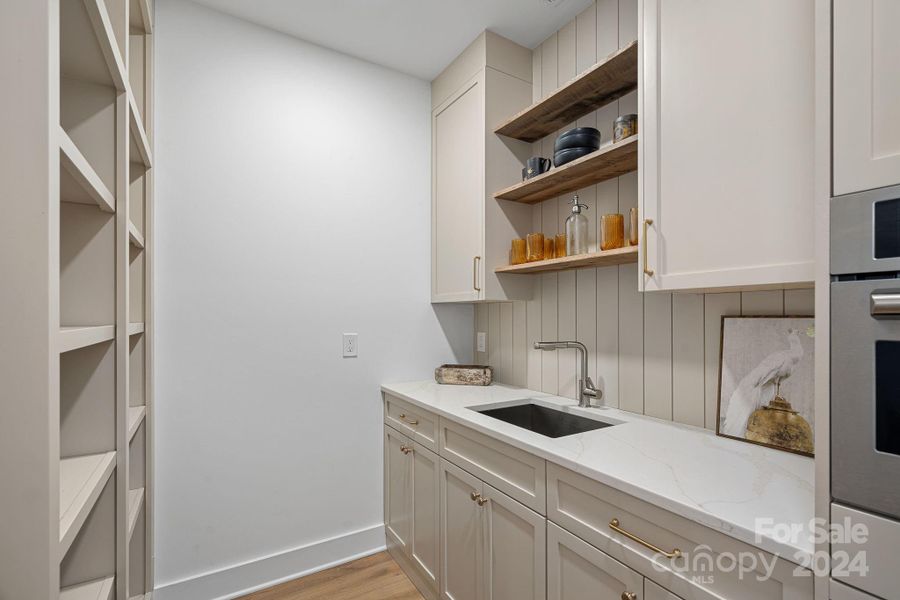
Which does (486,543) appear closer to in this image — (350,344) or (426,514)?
(426,514)

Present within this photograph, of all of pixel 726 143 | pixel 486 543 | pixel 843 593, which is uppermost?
pixel 726 143

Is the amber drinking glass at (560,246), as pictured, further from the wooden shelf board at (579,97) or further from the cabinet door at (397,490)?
the cabinet door at (397,490)

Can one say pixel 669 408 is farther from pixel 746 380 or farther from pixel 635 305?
pixel 635 305

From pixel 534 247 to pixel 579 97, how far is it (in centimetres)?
65

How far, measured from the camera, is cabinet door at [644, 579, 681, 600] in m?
0.92

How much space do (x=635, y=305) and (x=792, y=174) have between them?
776 millimetres

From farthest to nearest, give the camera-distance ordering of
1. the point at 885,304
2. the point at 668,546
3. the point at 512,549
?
1. the point at 512,549
2. the point at 668,546
3. the point at 885,304

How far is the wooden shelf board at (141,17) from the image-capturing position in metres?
1.51

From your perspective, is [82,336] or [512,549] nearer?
[82,336]

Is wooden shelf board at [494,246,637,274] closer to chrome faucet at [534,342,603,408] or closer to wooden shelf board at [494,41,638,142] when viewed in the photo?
chrome faucet at [534,342,603,408]

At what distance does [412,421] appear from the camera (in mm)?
2012

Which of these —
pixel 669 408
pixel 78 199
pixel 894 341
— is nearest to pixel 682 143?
pixel 894 341

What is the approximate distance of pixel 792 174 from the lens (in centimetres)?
97

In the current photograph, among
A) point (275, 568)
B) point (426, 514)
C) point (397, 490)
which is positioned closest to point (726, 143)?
point (426, 514)
